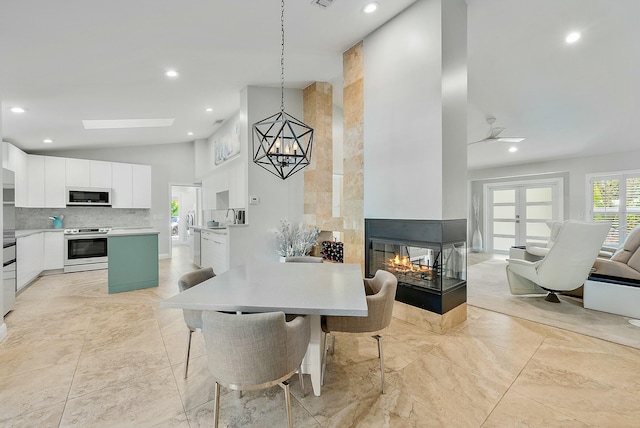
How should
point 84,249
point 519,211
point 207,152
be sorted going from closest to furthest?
point 84,249, point 207,152, point 519,211

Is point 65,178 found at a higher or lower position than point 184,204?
higher

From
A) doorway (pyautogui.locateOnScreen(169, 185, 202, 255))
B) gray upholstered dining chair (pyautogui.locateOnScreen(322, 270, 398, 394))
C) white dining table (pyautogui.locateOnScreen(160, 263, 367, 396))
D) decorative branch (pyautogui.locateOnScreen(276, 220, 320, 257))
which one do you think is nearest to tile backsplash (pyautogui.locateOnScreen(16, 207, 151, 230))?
doorway (pyautogui.locateOnScreen(169, 185, 202, 255))

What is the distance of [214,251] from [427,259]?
3677mm

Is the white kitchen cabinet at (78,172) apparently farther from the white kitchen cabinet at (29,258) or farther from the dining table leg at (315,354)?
the dining table leg at (315,354)

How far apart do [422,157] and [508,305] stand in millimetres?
2219

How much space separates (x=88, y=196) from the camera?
19.1ft

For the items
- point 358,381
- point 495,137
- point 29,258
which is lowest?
point 358,381

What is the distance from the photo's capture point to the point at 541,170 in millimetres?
7254

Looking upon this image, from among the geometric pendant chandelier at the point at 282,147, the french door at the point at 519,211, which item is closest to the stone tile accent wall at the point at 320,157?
the geometric pendant chandelier at the point at 282,147

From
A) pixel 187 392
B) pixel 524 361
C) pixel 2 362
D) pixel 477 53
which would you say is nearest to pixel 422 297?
pixel 524 361

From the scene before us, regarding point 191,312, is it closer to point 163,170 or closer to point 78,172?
point 78,172

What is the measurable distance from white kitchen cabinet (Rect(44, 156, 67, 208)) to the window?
1125 cm

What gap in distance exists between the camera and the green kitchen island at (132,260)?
167 inches

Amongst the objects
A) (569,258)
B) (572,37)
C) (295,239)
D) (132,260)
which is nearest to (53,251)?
(132,260)
